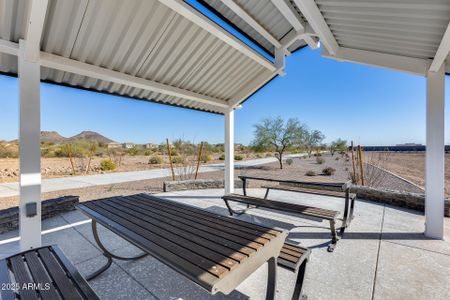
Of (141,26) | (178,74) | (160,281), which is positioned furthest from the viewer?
(178,74)

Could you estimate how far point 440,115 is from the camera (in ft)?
10.2

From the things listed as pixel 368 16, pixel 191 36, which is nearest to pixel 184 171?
pixel 191 36

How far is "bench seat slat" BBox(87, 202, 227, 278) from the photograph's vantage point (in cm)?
114

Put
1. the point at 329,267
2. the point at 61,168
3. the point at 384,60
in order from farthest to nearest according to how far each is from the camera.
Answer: the point at 61,168
the point at 384,60
the point at 329,267

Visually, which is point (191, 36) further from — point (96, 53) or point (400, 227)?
point (400, 227)

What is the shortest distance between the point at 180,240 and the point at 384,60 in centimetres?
402

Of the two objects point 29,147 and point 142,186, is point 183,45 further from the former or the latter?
point 142,186

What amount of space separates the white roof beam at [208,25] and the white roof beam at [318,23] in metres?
1.20

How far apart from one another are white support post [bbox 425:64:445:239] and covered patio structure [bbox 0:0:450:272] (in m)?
0.01

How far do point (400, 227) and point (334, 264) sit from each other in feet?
6.61

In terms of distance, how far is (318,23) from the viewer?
2770 mm

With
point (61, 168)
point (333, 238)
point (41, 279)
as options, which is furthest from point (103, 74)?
point (61, 168)

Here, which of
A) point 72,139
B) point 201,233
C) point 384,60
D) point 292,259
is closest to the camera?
point 201,233

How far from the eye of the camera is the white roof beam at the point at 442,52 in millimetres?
2323
